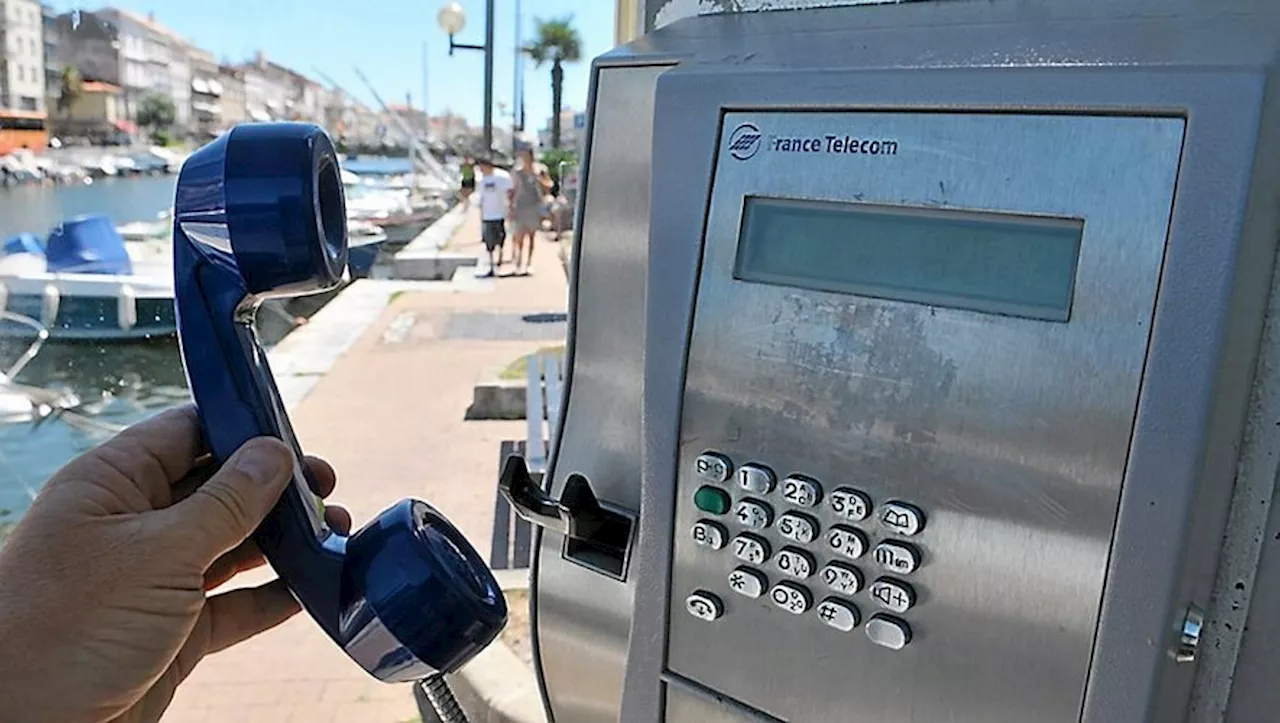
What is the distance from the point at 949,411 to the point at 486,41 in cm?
A: 639

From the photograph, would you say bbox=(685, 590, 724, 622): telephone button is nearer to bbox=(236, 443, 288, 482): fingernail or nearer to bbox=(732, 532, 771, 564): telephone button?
bbox=(732, 532, 771, 564): telephone button

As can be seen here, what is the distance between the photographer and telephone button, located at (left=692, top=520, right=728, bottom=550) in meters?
0.84

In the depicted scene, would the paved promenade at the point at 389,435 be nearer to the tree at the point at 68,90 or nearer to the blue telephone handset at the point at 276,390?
the blue telephone handset at the point at 276,390

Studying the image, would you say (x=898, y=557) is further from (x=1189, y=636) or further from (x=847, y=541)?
(x=1189, y=636)

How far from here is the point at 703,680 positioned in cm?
87

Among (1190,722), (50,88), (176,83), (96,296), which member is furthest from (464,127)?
(1190,722)

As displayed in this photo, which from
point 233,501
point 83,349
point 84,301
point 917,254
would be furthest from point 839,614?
point 84,301

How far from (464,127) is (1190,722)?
130ft

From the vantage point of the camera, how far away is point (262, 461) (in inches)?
35.7

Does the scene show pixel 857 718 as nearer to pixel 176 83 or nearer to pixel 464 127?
pixel 176 83

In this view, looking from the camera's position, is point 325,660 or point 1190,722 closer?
point 1190,722

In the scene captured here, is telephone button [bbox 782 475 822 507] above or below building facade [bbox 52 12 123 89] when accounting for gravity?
below

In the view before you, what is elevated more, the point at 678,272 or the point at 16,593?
the point at 678,272

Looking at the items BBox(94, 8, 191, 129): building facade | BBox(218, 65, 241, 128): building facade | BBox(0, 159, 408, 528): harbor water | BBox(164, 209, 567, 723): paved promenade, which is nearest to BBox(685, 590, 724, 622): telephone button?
BBox(164, 209, 567, 723): paved promenade
